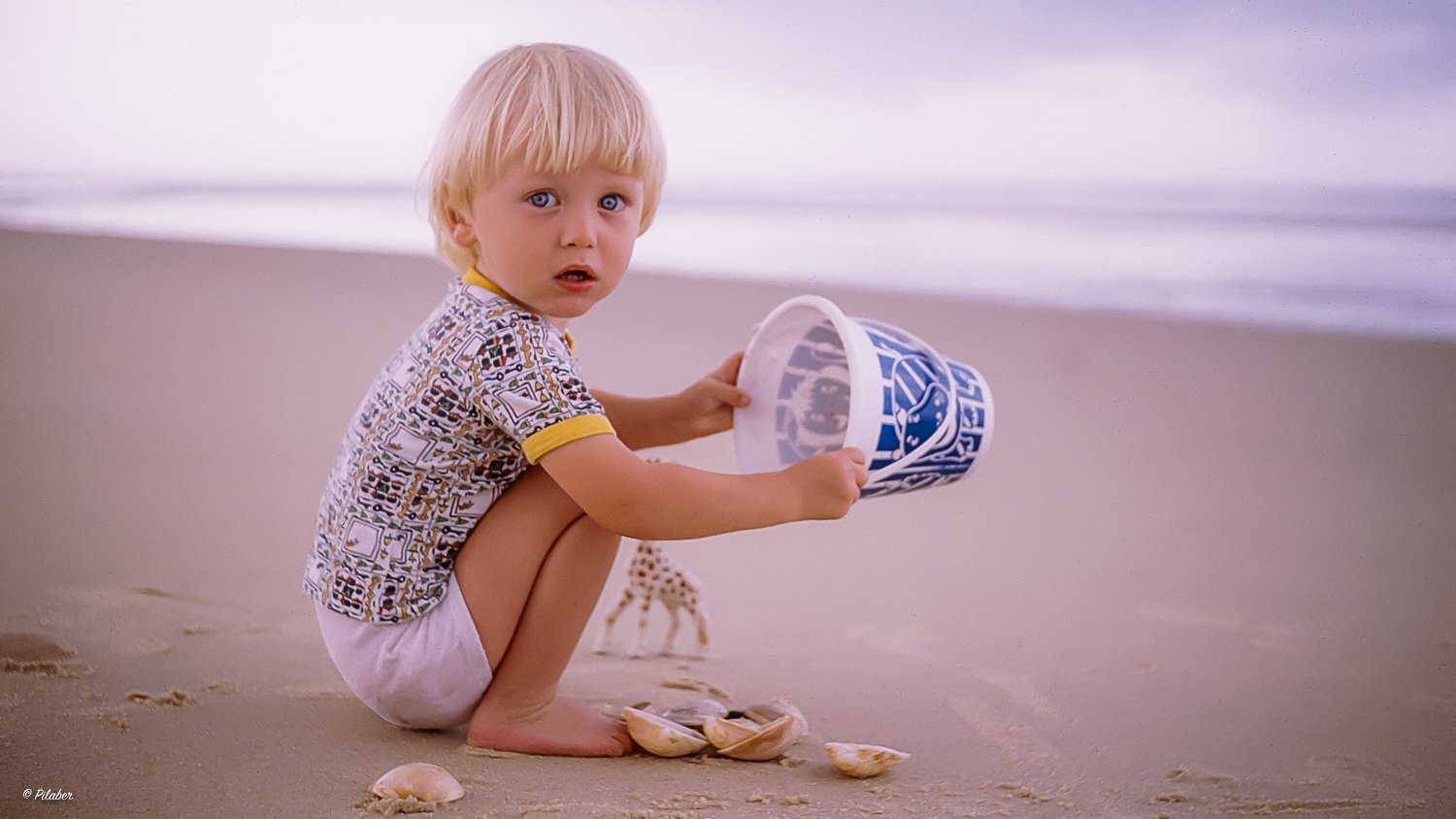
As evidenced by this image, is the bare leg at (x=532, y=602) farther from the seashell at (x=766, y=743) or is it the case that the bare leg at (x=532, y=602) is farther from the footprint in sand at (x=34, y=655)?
the footprint in sand at (x=34, y=655)

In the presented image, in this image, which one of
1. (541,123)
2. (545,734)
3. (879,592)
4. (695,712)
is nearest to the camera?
(541,123)

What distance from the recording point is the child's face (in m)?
1.51

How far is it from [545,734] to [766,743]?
0.30 m

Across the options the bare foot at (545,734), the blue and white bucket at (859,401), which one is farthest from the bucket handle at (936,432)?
the bare foot at (545,734)

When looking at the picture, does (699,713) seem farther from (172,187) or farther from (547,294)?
(172,187)

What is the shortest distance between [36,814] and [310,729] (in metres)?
0.37

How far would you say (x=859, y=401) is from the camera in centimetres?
157

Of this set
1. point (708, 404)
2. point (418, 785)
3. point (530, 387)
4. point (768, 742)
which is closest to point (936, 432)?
point (708, 404)

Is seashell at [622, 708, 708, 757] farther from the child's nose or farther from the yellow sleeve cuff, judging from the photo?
the child's nose

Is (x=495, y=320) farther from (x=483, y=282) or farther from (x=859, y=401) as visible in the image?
(x=859, y=401)

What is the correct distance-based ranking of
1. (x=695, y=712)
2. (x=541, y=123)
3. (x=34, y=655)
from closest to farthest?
1. (x=541, y=123)
2. (x=695, y=712)
3. (x=34, y=655)

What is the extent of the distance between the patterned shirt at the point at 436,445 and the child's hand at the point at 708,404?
0.38m

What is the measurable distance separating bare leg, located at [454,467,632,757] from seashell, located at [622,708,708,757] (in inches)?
1.5

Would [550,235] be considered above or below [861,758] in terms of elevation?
above
